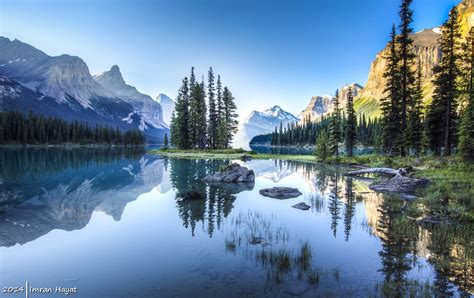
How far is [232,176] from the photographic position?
28797 mm

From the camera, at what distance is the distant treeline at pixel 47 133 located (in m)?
121

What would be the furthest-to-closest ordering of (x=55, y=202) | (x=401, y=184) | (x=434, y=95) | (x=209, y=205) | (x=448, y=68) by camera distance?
(x=434, y=95) → (x=448, y=68) → (x=401, y=184) → (x=55, y=202) → (x=209, y=205)

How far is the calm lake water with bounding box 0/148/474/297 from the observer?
7480mm

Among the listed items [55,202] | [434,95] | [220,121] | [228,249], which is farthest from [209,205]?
[220,121]

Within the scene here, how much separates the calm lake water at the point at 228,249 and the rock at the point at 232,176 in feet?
31.8

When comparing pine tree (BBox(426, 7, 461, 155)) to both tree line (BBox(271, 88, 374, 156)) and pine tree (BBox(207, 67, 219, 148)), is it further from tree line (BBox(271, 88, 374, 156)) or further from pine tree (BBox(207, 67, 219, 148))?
pine tree (BBox(207, 67, 219, 148))

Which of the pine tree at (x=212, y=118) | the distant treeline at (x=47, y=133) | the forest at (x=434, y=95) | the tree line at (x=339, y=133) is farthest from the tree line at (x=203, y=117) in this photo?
the distant treeline at (x=47, y=133)

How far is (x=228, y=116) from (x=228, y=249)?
72.5 m

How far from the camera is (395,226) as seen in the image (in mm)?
12445

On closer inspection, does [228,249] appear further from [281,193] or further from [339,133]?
[339,133]

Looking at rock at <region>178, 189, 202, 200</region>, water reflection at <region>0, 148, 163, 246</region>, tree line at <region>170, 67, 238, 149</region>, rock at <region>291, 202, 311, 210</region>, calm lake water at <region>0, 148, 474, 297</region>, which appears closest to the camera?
calm lake water at <region>0, 148, 474, 297</region>

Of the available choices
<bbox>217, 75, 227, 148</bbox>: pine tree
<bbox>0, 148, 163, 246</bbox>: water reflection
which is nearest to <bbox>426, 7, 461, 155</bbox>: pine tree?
<bbox>0, 148, 163, 246</bbox>: water reflection

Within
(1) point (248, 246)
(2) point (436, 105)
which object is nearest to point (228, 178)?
(1) point (248, 246)

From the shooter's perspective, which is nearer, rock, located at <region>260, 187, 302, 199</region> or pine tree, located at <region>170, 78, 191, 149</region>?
rock, located at <region>260, 187, 302, 199</region>
